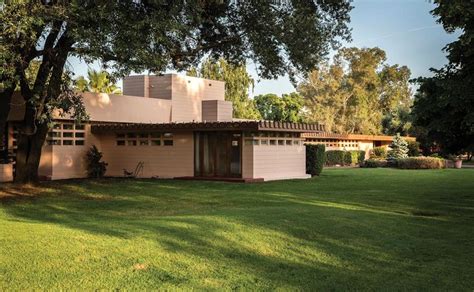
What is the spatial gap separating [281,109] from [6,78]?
1992 inches

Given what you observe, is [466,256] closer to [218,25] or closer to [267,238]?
[267,238]

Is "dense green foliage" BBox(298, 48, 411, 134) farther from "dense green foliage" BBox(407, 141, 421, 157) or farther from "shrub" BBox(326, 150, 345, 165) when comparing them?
"shrub" BBox(326, 150, 345, 165)

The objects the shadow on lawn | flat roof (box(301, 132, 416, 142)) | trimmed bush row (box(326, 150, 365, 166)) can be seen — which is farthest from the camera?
trimmed bush row (box(326, 150, 365, 166))

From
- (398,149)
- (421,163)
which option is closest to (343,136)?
(398,149)

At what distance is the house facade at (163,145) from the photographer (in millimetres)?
23250

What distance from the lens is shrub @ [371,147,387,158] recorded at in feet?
154

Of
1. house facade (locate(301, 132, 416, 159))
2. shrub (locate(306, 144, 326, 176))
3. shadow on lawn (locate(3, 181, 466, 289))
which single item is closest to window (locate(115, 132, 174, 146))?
shrub (locate(306, 144, 326, 176))

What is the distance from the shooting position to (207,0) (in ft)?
60.3

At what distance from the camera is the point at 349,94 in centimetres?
6247

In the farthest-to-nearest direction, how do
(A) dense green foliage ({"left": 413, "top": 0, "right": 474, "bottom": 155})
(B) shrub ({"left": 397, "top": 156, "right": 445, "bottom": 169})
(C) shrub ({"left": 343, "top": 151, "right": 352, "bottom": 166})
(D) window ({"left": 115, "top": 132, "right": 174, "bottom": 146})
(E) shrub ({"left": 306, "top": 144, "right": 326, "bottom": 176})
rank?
(C) shrub ({"left": 343, "top": 151, "right": 352, "bottom": 166}), (B) shrub ({"left": 397, "top": 156, "right": 445, "bottom": 169}), (E) shrub ({"left": 306, "top": 144, "right": 326, "bottom": 176}), (D) window ({"left": 115, "top": 132, "right": 174, "bottom": 146}), (A) dense green foliage ({"left": 413, "top": 0, "right": 474, "bottom": 155})

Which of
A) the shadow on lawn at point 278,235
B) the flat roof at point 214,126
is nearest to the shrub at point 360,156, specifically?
the flat roof at point 214,126

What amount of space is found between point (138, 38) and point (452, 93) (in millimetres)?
8351

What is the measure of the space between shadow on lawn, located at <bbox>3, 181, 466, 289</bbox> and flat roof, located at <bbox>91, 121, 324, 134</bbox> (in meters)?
7.34

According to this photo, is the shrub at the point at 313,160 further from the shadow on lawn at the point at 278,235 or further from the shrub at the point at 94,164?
the shadow on lawn at the point at 278,235
